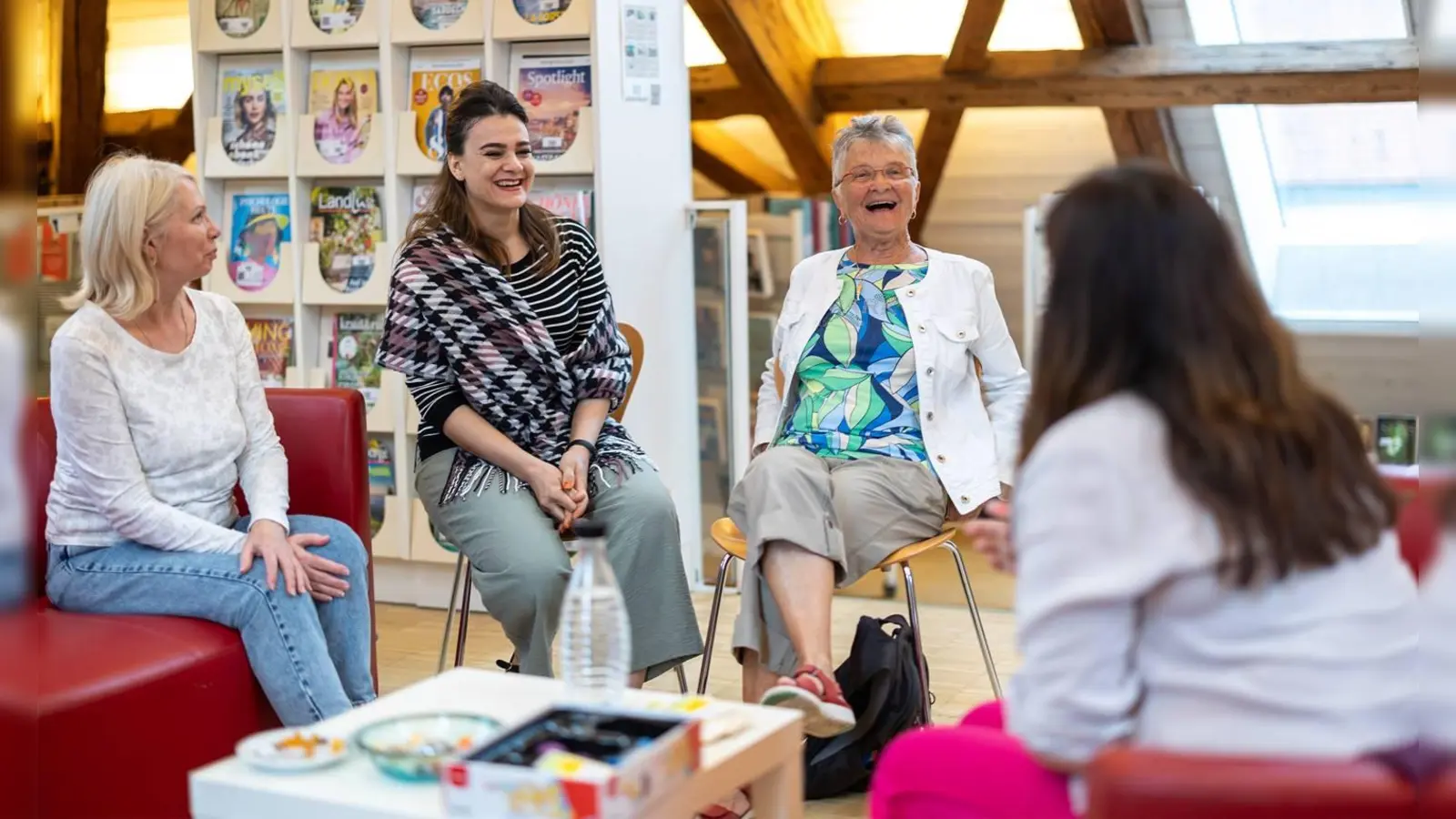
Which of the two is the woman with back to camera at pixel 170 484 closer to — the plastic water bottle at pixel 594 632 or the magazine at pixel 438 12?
the plastic water bottle at pixel 594 632

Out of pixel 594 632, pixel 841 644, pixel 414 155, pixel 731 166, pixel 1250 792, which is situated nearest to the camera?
pixel 1250 792

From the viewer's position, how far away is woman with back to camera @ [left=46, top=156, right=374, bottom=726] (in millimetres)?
2410

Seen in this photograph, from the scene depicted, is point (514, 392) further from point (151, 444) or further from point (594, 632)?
point (594, 632)

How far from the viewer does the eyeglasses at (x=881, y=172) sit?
9.50ft

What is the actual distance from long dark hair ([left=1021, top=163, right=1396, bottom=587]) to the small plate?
2.92 ft

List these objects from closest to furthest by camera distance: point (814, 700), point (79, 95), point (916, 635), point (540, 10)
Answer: point (814, 700) < point (916, 635) < point (540, 10) < point (79, 95)

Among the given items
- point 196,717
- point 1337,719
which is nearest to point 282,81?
point 196,717

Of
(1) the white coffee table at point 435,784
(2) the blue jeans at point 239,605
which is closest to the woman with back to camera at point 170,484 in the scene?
(2) the blue jeans at point 239,605

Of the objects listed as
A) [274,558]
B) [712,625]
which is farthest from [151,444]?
[712,625]

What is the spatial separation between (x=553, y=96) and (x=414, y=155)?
0.40 m

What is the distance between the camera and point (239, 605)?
2400 mm

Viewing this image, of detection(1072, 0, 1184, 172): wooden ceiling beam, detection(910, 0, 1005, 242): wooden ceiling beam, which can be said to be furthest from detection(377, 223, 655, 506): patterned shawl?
detection(1072, 0, 1184, 172): wooden ceiling beam

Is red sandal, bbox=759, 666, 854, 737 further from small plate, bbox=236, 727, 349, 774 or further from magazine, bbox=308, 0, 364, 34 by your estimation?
magazine, bbox=308, 0, 364, 34

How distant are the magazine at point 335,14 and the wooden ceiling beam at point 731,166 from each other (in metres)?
2.38
